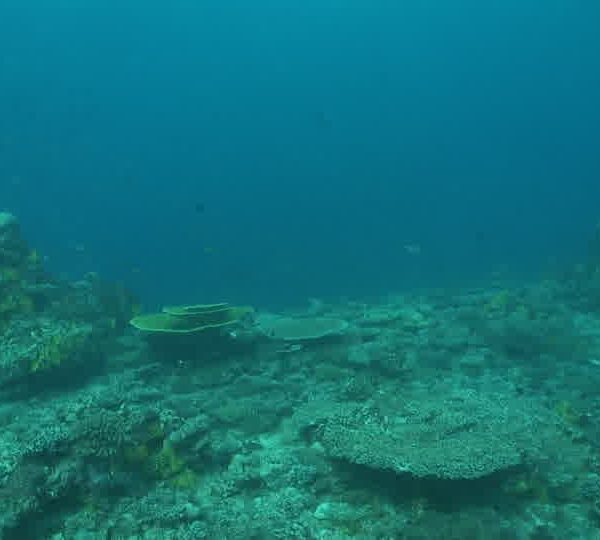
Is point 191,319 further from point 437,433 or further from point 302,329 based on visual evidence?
point 437,433

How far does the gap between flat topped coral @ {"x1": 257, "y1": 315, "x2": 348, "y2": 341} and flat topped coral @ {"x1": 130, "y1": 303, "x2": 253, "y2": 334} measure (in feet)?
4.35

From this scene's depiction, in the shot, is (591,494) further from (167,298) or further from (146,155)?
(146,155)

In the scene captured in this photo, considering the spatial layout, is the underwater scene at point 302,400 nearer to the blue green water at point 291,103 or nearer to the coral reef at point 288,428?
the coral reef at point 288,428

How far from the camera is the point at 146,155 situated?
159 metres

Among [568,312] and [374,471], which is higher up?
[374,471]

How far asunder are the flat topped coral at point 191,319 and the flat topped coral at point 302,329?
1325 millimetres

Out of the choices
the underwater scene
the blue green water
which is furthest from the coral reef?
the blue green water

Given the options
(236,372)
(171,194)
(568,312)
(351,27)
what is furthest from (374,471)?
(351,27)

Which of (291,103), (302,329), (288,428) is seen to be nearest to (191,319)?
(302,329)

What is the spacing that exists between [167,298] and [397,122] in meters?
188

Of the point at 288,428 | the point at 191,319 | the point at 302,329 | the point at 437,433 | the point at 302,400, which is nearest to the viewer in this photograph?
the point at 437,433

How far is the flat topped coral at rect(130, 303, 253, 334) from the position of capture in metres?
10.2

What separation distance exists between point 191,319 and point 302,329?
2992 mm

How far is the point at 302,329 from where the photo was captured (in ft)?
40.2
